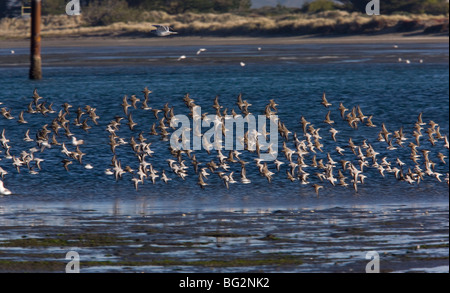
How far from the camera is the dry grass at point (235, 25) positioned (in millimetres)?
100000

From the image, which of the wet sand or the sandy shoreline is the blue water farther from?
the sandy shoreline

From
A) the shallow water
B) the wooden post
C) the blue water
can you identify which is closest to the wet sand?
the shallow water

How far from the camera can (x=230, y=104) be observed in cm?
5456

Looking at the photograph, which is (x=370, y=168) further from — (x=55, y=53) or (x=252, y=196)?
(x=55, y=53)

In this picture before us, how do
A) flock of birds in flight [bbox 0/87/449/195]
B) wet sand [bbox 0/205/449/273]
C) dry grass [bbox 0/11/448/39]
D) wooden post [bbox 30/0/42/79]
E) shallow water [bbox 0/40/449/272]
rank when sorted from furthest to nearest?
dry grass [bbox 0/11/448/39], wooden post [bbox 30/0/42/79], flock of birds in flight [bbox 0/87/449/195], shallow water [bbox 0/40/449/272], wet sand [bbox 0/205/449/273]

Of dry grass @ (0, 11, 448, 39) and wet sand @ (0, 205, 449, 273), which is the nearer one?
wet sand @ (0, 205, 449, 273)

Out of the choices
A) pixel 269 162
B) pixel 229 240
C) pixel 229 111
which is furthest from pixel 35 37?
pixel 229 240

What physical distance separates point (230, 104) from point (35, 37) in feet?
39.6

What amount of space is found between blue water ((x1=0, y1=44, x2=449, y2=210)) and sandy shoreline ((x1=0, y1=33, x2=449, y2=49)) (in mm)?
3948

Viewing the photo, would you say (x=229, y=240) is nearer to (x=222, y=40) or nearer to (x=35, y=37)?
(x=35, y=37)

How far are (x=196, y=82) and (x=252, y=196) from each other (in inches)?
1540

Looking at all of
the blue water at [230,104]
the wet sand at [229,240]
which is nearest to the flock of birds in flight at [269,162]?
the blue water at [230,104]

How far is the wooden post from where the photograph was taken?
52500mm
